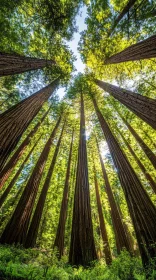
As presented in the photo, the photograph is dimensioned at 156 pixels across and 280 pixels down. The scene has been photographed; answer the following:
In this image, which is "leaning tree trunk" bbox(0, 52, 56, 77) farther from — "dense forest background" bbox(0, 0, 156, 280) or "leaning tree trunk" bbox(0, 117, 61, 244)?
"leaning tree trunk" bbox(0, 117, 61, 244)

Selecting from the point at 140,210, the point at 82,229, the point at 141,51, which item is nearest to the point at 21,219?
the point at 82,229

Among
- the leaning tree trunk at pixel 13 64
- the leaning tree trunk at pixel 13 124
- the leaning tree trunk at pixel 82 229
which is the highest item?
the leaning tree trunk at pixel 13 64

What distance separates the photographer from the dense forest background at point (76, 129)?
407 centimetres

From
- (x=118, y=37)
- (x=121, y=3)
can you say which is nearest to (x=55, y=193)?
(x=118, y=37)

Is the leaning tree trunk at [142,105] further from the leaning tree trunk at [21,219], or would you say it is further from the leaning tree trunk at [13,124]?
the leaning tree trunk at [21,219]

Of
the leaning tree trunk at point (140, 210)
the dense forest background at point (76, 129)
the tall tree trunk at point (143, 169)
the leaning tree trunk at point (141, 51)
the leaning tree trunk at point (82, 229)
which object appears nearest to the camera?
the leaning tree trunk at point (140, 210)

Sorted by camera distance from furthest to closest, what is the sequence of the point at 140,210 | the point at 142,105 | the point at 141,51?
the point at 141,51 → the point at 142,105 → the point at 140,210

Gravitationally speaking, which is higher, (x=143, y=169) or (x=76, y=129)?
(x=76, y=129)

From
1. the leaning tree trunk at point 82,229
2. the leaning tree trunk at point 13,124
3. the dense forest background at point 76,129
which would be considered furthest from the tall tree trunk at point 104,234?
the leaning tree trunk at point 13,124

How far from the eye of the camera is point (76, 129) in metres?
11.3

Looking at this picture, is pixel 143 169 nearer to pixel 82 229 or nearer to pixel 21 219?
pixel 82 229

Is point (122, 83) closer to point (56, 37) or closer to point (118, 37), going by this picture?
point (118, 37)

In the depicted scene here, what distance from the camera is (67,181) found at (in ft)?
31.5

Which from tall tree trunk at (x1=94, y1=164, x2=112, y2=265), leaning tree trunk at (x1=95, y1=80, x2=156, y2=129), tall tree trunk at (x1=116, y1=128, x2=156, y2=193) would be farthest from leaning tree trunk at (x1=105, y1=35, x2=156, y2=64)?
tall tree trunk at (x1=94, y1=164, x2=112, y2=265)
